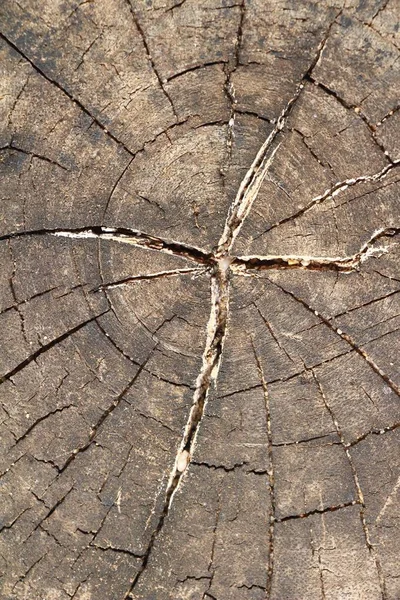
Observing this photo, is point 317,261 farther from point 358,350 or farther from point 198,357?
point 198,357

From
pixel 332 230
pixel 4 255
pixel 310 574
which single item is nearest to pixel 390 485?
pixel 310 574

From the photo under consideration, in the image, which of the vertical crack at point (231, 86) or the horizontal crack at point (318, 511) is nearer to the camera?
the vertical crack at point (231, 86)

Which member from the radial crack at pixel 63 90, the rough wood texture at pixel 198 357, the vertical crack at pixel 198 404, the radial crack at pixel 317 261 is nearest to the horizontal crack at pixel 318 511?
the rough wood texture at pixel 198 357

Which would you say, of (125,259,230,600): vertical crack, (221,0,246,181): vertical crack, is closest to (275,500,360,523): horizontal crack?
(125,259,230,600): vertical crack

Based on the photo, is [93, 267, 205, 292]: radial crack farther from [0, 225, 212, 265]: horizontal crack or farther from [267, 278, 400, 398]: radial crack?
[267, 278, 400, 398]: radial crack

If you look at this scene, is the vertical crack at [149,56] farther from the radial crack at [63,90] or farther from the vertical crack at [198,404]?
the vertical crack at [198,404]

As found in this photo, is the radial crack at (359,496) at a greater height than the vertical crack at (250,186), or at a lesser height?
lesser

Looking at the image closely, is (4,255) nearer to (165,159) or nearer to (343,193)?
(165,159)

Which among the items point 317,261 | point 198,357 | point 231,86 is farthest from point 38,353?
point 231,86
